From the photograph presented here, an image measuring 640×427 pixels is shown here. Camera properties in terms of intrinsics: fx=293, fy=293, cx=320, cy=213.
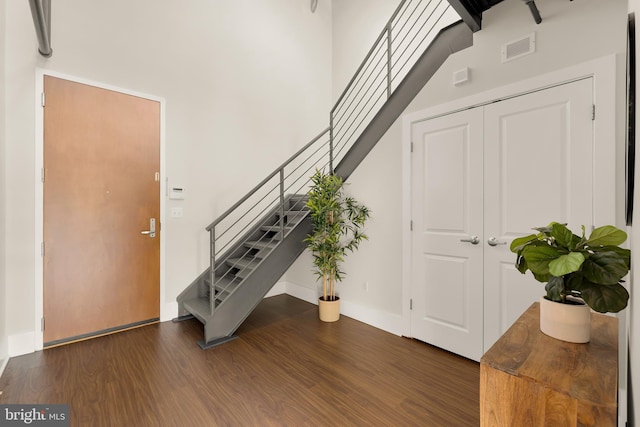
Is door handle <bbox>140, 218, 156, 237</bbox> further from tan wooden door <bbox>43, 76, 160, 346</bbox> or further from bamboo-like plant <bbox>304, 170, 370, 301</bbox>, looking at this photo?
bamboo-like plant <bbox>304, 170, 370, 301</bbox>

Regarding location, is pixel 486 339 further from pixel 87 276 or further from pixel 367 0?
pixel 367 0

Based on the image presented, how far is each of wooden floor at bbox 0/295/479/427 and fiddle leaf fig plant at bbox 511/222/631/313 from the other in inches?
50.6

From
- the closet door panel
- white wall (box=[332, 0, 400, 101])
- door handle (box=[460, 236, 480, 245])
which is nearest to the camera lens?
the closet door panel

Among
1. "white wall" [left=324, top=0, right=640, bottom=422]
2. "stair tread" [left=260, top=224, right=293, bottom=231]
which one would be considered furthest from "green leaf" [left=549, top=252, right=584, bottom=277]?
"stair tread" [left=260, top=224, right=293, bottom=231]

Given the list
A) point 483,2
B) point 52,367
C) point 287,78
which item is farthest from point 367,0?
point 52,367

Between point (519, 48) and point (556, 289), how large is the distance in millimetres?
2126

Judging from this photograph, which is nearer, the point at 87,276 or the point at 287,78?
the point at 87,276

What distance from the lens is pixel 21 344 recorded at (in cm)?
260

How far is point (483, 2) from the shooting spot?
2.42 m

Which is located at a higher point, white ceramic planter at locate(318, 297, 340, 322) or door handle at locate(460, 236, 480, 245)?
door handle at locate(460, 236, 480, 245)

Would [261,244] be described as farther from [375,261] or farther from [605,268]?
[605,268]

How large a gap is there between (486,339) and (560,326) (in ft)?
5.17

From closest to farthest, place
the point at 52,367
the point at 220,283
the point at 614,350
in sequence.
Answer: the point at 614,350 → the point at 52,367 → the point at 220,283

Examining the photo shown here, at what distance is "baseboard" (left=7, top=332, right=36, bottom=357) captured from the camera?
255cm
